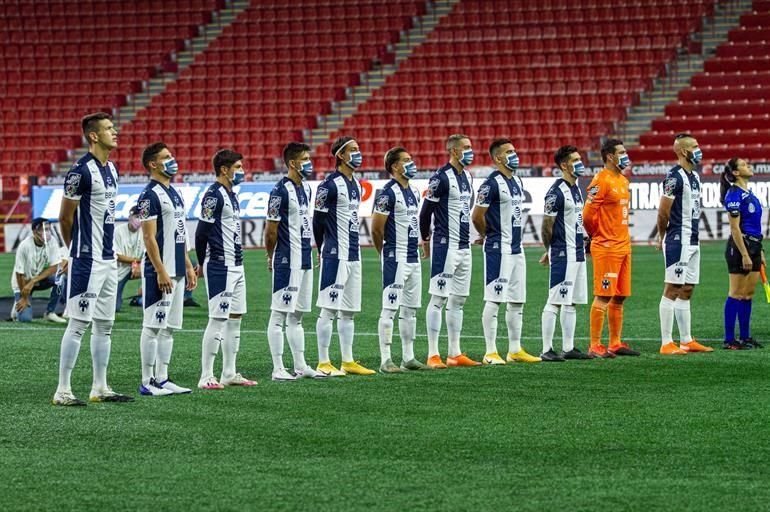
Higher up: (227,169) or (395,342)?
(227,169)

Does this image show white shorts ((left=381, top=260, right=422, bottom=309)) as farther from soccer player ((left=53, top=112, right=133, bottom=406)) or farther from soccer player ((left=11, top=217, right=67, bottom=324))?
soccer player ((left=11, top=217, right=67, bottom=324))

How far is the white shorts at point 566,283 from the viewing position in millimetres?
13391

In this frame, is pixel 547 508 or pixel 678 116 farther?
pixel 678 116

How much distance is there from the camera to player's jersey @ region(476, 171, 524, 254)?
13.1m

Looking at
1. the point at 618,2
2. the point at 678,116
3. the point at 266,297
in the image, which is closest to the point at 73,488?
the point at 266,297

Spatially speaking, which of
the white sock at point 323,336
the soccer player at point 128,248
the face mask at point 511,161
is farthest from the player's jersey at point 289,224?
the soccer player at point 128,248

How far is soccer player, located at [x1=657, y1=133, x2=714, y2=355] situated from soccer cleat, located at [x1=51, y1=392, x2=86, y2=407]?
599cm

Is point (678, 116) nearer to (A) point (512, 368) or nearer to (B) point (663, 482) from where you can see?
(A) point (512, 368)

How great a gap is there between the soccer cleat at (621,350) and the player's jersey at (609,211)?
0.89m

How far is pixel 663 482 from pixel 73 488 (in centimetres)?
303

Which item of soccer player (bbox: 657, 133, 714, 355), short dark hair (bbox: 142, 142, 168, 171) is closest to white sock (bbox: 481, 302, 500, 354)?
soccer player (bbox: 657, 133, 714, 355)

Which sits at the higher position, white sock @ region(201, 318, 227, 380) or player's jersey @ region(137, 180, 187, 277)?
player's jersey @ region(137, 180, 187, 277)

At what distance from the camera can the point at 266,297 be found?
21125 mm

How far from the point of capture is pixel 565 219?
13.5 m
